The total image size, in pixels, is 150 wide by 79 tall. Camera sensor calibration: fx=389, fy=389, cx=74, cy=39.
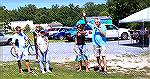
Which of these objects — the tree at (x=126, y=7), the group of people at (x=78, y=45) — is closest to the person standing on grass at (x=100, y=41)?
the group of people at (x=78, y=45)

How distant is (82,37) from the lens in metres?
12.2

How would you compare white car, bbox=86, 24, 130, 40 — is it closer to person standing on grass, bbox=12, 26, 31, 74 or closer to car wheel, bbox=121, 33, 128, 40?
car wheel, bbox=121, 33, 128, 40

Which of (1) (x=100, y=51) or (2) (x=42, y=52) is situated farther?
(2) (x=42, y=52)

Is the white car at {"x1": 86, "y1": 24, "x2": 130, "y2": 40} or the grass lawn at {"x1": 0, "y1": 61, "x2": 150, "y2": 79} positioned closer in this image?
the grass lawn at {"x1": 0, "y1": 61, "x2": 150, "y2": 79}

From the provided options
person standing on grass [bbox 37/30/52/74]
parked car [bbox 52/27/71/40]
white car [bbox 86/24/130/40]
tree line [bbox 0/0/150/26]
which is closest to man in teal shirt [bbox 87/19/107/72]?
tree line [bbox 0/0/150/26]

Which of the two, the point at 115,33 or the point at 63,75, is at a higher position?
the point at 115,33

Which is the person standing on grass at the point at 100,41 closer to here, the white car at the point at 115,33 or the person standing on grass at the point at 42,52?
the person standing on grass at the point at 42,52

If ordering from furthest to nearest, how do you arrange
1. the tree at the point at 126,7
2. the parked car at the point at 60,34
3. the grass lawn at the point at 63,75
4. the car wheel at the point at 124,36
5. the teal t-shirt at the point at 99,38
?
the parked car at the point at 60,34 < the car wheel at the point at 124,36 < the tree at the point at 126,7 < the teal t-shirt at the point at 99,38 < the grass lawn at the point at 63,75

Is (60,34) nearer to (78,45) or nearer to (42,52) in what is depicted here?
(78,45)

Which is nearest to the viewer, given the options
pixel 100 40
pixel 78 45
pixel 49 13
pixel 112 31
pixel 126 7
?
pixel 100 40

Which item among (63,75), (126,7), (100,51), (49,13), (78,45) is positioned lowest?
(63,75)

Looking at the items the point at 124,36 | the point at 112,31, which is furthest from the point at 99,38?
the point at 124,36

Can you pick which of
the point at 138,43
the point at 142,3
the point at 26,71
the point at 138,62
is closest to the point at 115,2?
the point at 142,3

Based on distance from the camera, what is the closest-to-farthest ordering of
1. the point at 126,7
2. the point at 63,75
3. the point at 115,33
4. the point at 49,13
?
the point at 63,75 → the point at 49,13 → the point at 115,33 → the point at 126,7
